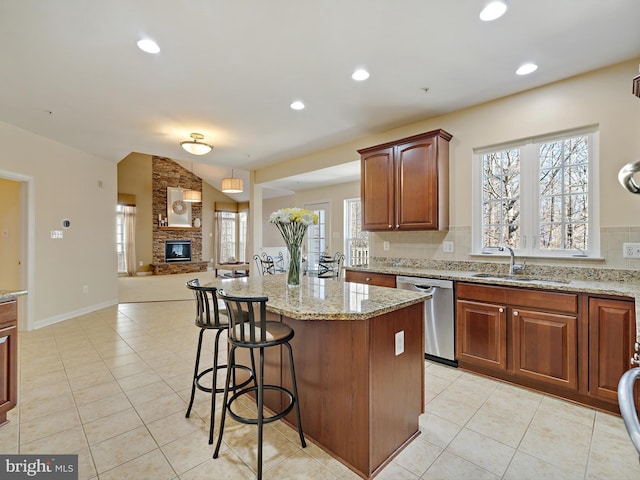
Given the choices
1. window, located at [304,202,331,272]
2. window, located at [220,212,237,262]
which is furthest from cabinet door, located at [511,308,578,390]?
window, located at [220,212,237,262]

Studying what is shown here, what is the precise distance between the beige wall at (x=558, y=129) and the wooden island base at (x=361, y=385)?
1885 mm

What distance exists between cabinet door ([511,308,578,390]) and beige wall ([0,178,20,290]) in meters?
6.08

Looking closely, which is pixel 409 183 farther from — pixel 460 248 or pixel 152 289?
pixel 152 289

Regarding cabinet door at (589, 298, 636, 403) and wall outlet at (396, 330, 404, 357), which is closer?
wall outlet at (396, 330, 404, 357)

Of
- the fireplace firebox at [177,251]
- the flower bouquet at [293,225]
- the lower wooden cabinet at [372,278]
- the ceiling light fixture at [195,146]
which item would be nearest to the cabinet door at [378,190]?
the lower wooden cabinet at [372,278]

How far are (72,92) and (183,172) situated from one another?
8380 mm

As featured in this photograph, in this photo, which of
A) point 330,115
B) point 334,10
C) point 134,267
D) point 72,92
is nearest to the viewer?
point 334,10

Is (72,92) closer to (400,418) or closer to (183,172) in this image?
(400,418)

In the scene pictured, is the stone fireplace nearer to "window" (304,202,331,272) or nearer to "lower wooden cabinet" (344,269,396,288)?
"window" (304,202,331,272)

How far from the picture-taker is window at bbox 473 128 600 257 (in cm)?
275

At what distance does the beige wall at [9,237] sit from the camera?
435 cm

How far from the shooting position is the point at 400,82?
2.88 meters

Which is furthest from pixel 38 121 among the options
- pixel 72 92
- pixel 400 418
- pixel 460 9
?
pixel 400 418

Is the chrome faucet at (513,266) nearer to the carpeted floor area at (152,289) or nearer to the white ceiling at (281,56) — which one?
the white ceiling at (281,56)
